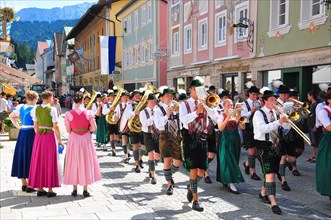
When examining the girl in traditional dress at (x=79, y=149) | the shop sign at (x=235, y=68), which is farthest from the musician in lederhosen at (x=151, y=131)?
the shop sign at (x=235, y=68)

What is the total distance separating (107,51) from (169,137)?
2471 centimetres

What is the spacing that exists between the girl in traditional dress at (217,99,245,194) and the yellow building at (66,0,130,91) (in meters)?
30.9

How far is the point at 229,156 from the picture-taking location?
6992 mm

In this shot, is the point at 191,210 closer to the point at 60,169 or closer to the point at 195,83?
the point at 195,83

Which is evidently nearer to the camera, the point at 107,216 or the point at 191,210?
the point at 107,216

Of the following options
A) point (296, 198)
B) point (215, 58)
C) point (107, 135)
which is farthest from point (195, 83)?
point (215, 58)

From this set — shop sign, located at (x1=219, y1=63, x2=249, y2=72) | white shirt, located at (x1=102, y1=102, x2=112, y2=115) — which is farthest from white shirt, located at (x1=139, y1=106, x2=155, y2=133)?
shop sign, located at (x1=219, y1=63, x2=249, y2=72)

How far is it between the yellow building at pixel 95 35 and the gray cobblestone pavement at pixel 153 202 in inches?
1198

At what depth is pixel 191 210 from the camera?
595 centimetres

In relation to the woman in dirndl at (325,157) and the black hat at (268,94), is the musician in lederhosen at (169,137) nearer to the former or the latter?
the black hat at (268,94)

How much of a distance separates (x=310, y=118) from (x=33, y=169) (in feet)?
22.8

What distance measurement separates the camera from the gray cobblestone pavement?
5.62 m

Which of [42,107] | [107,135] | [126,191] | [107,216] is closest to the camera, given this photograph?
[107,216]

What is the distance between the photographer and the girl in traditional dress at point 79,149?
6430 millimetres
